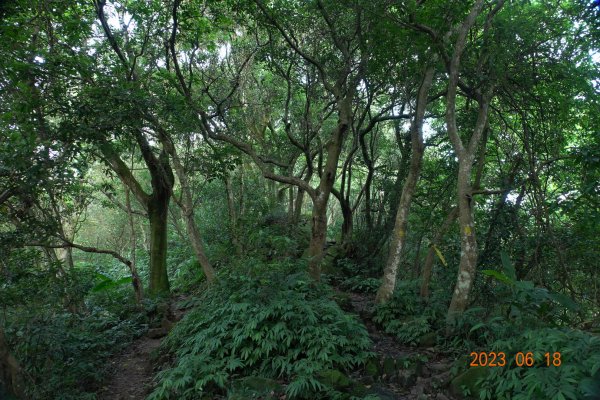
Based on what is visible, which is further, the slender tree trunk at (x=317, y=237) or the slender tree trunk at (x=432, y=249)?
the slender tree trunk at (x=317, y=237)

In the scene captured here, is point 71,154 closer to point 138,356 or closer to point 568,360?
point 138,356

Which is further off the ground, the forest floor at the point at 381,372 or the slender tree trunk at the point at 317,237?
the slender tree trunk at the point at 317,237

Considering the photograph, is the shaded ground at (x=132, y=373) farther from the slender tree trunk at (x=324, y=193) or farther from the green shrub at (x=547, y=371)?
the green shrub at (x=547, y=371)

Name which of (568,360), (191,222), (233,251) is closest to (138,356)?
(191,222)

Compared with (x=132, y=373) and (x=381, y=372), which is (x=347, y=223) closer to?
(x=381, y=372)

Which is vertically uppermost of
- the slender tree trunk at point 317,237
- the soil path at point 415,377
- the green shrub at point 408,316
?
the slender tree trunk at point 317,237

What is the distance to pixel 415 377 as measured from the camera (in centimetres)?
608

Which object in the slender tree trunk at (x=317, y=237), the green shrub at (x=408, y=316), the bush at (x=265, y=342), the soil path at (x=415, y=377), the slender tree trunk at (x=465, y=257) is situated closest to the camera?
the soil path at (x=415, y=377)

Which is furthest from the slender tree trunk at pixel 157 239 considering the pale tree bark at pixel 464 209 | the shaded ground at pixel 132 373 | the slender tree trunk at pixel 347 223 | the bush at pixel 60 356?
Answer: the pale tree bark at pixel 464 209

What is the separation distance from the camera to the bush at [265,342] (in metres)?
5.96

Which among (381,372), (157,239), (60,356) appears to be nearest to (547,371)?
(381,372)
